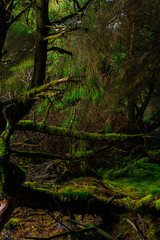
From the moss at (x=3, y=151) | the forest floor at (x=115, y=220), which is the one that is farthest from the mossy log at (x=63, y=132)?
the moss at (x=3, y=151)

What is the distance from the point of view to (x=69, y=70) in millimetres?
4145

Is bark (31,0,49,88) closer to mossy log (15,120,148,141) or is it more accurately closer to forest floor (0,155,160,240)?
mossy log (15,120,148,141)

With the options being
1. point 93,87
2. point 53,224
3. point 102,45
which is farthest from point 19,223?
point 102,45

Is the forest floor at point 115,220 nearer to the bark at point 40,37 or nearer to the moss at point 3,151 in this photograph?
the moss at point 3,151

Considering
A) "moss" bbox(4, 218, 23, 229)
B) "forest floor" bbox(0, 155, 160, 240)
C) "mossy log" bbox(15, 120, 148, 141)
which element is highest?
"mossy log" bbox(15, 120, 148, 141)

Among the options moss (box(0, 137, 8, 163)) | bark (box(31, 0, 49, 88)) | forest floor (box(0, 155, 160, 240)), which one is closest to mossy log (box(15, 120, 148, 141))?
bark (box(31, 0, 49, 88))

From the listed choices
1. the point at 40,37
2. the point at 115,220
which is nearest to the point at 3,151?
the point at 115,220

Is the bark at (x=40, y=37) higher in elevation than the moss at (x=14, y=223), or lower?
higher

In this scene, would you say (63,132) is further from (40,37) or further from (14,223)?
(40,37)

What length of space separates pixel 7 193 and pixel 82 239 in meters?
1.06

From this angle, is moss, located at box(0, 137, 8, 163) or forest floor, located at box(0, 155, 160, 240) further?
forest floor, located at box(0, 155, 160, 240)

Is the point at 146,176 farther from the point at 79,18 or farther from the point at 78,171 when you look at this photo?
the point at 79,18

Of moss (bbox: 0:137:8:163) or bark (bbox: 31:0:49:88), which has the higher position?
bark (bbox: 31:0:49:88)

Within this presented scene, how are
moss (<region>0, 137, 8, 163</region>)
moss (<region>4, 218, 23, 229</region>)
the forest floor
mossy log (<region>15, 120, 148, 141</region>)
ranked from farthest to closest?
1. mossy log (<region>15, 120, 148, 141</region>)
2. moss (<region>4, 218, 23, 229</region>)
3. the forest floor
4. moss (<region>0, 137, 8, 163</region>)
